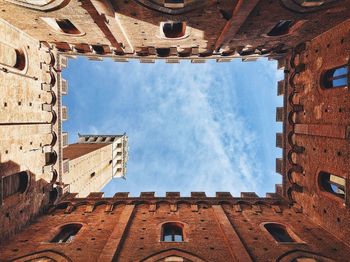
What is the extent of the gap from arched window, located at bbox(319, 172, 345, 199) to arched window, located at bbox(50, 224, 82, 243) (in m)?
10.4

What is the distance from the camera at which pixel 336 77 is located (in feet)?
37.3

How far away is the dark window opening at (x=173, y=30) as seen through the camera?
12648mm

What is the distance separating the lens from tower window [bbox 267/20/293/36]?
12409mm

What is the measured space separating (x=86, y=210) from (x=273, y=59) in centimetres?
1262

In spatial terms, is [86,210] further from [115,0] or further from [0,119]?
[115,0]

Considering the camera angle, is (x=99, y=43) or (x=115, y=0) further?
(x=99, y=43)

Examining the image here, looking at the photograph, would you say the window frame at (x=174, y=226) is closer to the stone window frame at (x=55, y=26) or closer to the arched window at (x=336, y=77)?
the arched window at (x=336, y=77)

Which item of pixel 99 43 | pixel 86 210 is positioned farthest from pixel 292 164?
pixel 99 43

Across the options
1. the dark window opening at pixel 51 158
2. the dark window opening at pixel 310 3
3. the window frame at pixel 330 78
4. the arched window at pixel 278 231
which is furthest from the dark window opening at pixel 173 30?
the arched window at pixel 278 231

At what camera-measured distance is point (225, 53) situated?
15586 mm

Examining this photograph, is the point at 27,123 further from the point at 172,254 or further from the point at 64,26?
the point at 172,254

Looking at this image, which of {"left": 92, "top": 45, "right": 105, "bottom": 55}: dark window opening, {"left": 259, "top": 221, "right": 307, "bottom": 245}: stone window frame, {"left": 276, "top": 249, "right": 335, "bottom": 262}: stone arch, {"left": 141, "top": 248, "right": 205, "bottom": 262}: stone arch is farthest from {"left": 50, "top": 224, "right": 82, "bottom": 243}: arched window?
{"left": 92, "top": 45, "right": 105, "bottom": 55}: dark window opening

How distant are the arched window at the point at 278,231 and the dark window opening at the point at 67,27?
11716 mm

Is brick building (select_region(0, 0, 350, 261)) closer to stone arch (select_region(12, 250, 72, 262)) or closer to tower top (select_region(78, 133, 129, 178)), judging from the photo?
stone arch (select_region(12, 250, 72, 262))
